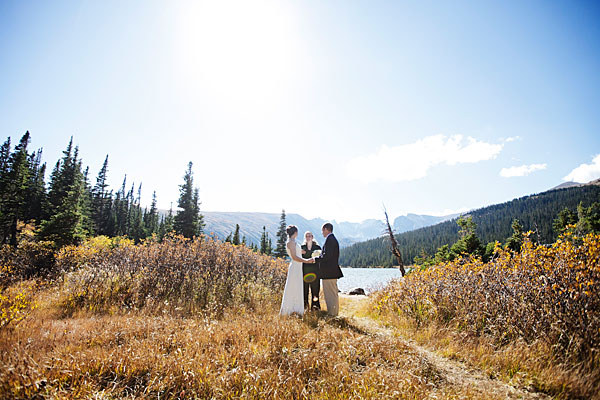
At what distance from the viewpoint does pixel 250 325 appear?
4.94m

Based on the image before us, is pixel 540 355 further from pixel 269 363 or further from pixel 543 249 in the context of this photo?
pixel 269 363

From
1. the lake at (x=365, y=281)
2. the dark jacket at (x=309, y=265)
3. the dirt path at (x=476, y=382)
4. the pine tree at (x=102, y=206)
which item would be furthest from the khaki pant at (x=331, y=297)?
the pine tree at (x=102, y=206)

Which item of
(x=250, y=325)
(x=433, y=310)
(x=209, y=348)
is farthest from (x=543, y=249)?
(x=209, y=348)

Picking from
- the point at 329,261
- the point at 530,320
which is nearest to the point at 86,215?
the point at 329,261

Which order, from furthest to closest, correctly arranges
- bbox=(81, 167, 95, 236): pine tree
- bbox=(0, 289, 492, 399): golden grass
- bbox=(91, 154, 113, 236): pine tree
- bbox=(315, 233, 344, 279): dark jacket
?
bbox=(91, 154, 113, 236): pine tree → bbox=(81, 167, 95, 236): pine tree → bbox=(315, 233, 344, 279): dark jacket → bbox=(0, 289, 492, 399): golden grass

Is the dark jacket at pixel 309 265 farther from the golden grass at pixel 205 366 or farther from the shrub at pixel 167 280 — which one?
the golden grass at pixel 205 366

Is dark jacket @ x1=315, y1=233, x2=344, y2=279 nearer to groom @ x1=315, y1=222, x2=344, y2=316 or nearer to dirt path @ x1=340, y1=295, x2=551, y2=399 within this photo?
groom @ x1=315, y1=222, x2=344, y2=316

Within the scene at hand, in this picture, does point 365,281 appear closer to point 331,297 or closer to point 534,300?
point 331,297

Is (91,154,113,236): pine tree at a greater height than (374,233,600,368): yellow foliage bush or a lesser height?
greater

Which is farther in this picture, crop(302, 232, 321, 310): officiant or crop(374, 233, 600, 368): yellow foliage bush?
crop(302, 232, 321, 310): officiant

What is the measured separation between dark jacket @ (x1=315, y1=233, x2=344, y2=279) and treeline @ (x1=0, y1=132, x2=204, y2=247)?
9.51m

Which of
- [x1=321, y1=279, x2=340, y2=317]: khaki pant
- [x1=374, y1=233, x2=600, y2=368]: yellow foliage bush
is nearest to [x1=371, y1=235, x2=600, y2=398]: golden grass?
[x1=374, y1=233, x2=600, y2=368]: yellow foliage bush

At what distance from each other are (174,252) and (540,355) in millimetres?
9926

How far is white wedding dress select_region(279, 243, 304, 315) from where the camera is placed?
6805 mm
